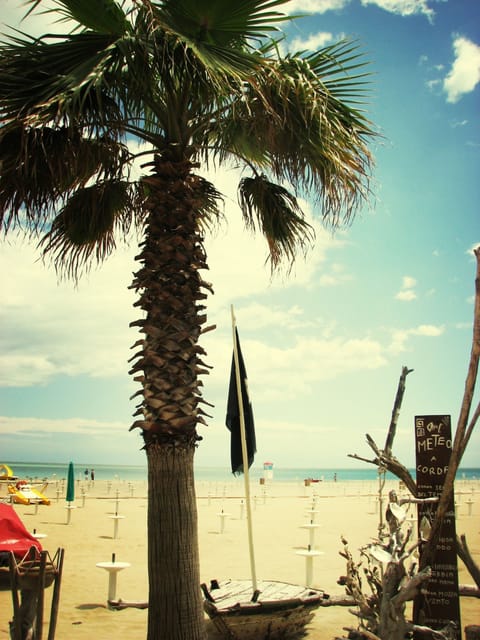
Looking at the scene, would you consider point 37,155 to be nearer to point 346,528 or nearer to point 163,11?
point 163,11

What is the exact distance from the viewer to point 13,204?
5.59 metres

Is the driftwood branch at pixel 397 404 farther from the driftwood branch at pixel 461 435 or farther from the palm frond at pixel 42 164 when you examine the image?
the palm frond at pixel 42 164

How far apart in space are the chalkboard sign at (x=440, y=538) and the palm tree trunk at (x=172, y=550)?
2.05 metres

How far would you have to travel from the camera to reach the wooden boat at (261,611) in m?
6.00

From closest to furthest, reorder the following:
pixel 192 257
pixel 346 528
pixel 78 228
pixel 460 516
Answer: pixel 192 257, pixel 78 228, pixel 346 528, pixel 460 516

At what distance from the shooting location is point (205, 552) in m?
13.6

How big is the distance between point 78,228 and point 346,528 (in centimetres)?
1556

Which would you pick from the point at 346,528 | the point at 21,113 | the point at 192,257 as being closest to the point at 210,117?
the point at 192,257

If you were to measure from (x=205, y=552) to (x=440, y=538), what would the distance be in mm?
9313

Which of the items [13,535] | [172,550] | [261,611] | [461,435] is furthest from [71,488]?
[461,435]

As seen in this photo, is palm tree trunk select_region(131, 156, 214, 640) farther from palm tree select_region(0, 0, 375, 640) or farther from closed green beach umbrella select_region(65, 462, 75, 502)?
closed green beach umbrella select_region(65, 462, 75, 502)

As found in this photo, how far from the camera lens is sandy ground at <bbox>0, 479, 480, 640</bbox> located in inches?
291

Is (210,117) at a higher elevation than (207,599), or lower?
higher

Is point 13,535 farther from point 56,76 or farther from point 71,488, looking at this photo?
point 71,488
